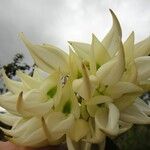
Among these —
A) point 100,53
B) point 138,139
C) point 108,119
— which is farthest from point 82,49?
point 138,139

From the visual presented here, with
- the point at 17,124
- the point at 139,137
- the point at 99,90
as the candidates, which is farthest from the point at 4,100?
the point at 139,137

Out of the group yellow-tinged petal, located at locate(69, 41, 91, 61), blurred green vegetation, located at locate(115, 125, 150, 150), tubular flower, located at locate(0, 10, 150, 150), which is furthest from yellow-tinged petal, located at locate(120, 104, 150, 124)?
blurred green vegetation, located at locate(115, 125, 150, 150)

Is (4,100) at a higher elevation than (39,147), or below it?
Answer: higher

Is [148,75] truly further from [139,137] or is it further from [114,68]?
[139,137]

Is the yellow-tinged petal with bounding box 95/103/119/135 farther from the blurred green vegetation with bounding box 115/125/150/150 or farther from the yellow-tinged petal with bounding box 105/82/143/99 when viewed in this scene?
the blurred green vegetation with bounding box 115/125/150/150

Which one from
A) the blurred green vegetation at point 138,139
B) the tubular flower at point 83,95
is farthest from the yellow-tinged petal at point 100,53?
the blurred green vegetation at point 138,139

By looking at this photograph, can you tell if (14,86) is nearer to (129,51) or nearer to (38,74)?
(38,74)

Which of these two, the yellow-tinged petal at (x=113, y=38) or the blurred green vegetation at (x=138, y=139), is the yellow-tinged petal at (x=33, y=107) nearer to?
the yellow-tinged petal at (x=113, y=38)
